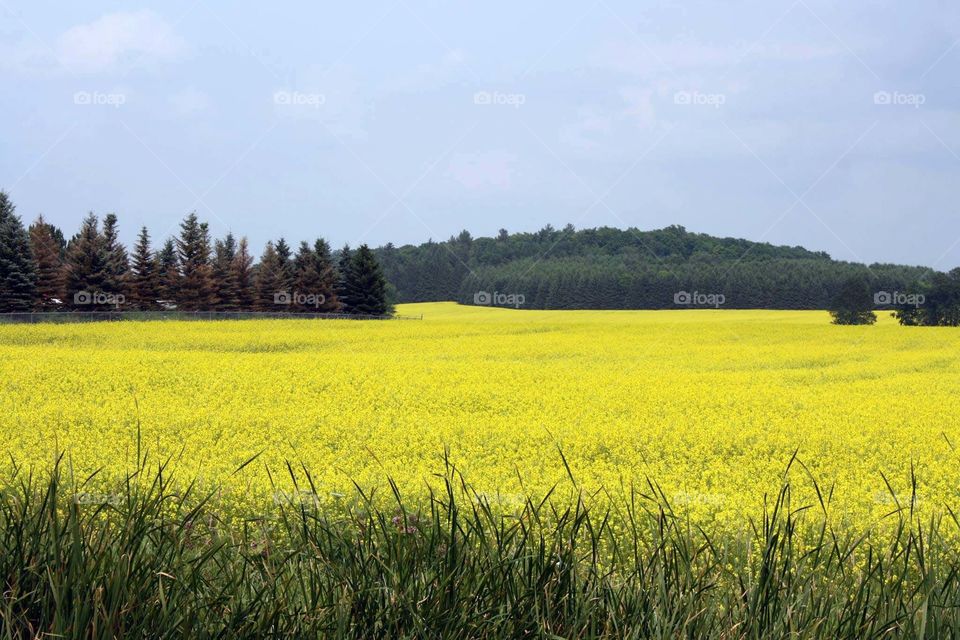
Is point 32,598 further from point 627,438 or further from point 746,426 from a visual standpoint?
point 746,426

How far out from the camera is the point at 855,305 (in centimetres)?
5884

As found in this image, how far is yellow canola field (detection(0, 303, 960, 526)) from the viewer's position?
35.7 ft

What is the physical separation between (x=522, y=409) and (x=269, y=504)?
30.9 ft

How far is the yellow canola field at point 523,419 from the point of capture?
10.9 m

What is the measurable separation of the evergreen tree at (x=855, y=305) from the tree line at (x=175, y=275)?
106ft

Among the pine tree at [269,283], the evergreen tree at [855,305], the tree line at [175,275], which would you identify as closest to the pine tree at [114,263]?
the tree line at [175,275]

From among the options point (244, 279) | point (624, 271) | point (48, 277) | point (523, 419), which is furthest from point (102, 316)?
point (624, 271)

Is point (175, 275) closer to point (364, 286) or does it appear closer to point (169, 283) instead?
point (169, 283)

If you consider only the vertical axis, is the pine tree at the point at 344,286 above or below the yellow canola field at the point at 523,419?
above

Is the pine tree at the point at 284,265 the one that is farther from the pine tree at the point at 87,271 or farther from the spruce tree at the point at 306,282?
the pine tree at the point at 87,271

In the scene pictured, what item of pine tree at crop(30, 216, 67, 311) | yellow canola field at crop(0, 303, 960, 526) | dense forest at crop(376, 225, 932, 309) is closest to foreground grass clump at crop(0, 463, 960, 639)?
yellow canola field at crop(0, 303, 960, 526)

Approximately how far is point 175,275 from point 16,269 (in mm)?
11315

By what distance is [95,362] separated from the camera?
80.4 feet

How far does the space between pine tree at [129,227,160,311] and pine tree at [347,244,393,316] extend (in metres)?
14.0
